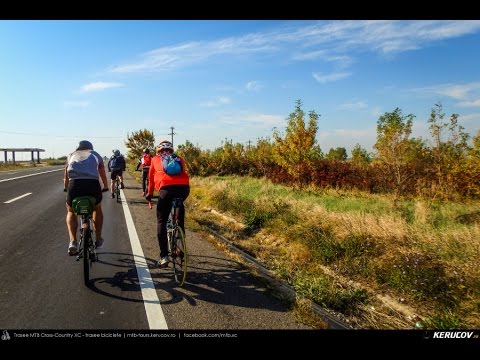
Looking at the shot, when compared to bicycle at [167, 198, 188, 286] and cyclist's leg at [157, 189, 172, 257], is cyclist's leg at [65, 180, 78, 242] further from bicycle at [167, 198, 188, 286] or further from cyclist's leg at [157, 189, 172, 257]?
bicycle at [167, 198, 188, 286]

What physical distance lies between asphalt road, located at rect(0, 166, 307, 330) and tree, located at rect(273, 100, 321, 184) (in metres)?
12.8

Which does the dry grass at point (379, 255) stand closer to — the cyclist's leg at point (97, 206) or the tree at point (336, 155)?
the cyclist's leg at point (97, 206)

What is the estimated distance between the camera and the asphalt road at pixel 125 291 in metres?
3.89

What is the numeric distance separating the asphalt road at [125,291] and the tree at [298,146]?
12.8 meters

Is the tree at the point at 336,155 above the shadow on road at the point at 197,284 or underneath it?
above

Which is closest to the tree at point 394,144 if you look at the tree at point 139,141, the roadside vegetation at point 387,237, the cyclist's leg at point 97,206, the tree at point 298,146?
the roadside vegetation at point 387,237

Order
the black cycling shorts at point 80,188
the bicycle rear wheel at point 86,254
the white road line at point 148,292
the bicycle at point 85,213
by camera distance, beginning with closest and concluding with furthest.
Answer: the white road line at point 148,292 < the bicycle rear wheel at point 86,254 < the bicycle at point 85,213 < the black cycling shorts at point 80,188

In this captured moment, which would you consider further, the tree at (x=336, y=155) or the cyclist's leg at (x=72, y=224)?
the tree at (x=336, y=155)

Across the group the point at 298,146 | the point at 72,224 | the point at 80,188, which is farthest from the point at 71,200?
the point at 298,146

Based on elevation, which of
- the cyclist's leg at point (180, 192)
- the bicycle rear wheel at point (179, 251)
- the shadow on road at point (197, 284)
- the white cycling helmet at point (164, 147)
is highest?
the white cycling helmet at point (164, 147)
